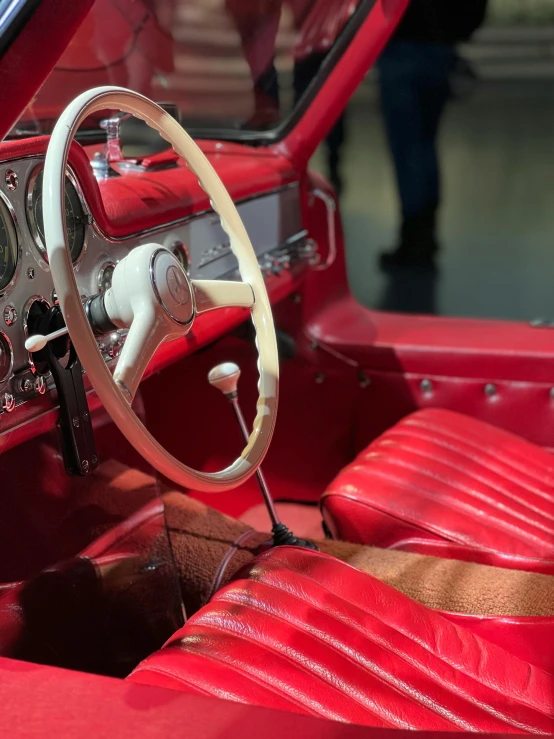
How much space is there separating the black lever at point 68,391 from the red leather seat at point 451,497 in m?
0.55

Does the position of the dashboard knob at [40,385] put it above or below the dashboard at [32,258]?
below

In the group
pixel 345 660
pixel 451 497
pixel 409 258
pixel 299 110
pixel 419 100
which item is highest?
pixel 299 110

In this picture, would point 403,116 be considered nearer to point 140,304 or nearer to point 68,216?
point 68,216

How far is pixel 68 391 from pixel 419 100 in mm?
2834

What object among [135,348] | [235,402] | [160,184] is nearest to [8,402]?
[135,348]

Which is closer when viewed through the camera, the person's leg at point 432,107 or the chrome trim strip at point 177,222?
the chrome trim strip at point 177,222

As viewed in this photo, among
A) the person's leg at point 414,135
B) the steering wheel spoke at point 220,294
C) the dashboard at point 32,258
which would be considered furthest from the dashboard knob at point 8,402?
the person's leg at point 414,135

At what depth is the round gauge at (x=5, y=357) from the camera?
0.95 meters

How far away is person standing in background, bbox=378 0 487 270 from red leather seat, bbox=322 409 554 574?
2.13 meters

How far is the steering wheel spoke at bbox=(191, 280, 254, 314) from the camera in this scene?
3.39 feet

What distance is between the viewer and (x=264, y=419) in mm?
1070

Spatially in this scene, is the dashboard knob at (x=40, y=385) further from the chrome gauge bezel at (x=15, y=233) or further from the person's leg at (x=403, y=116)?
the person's leg at (x=403, y=116)

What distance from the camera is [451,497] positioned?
1.41 meters

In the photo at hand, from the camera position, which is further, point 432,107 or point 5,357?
point 432,107
